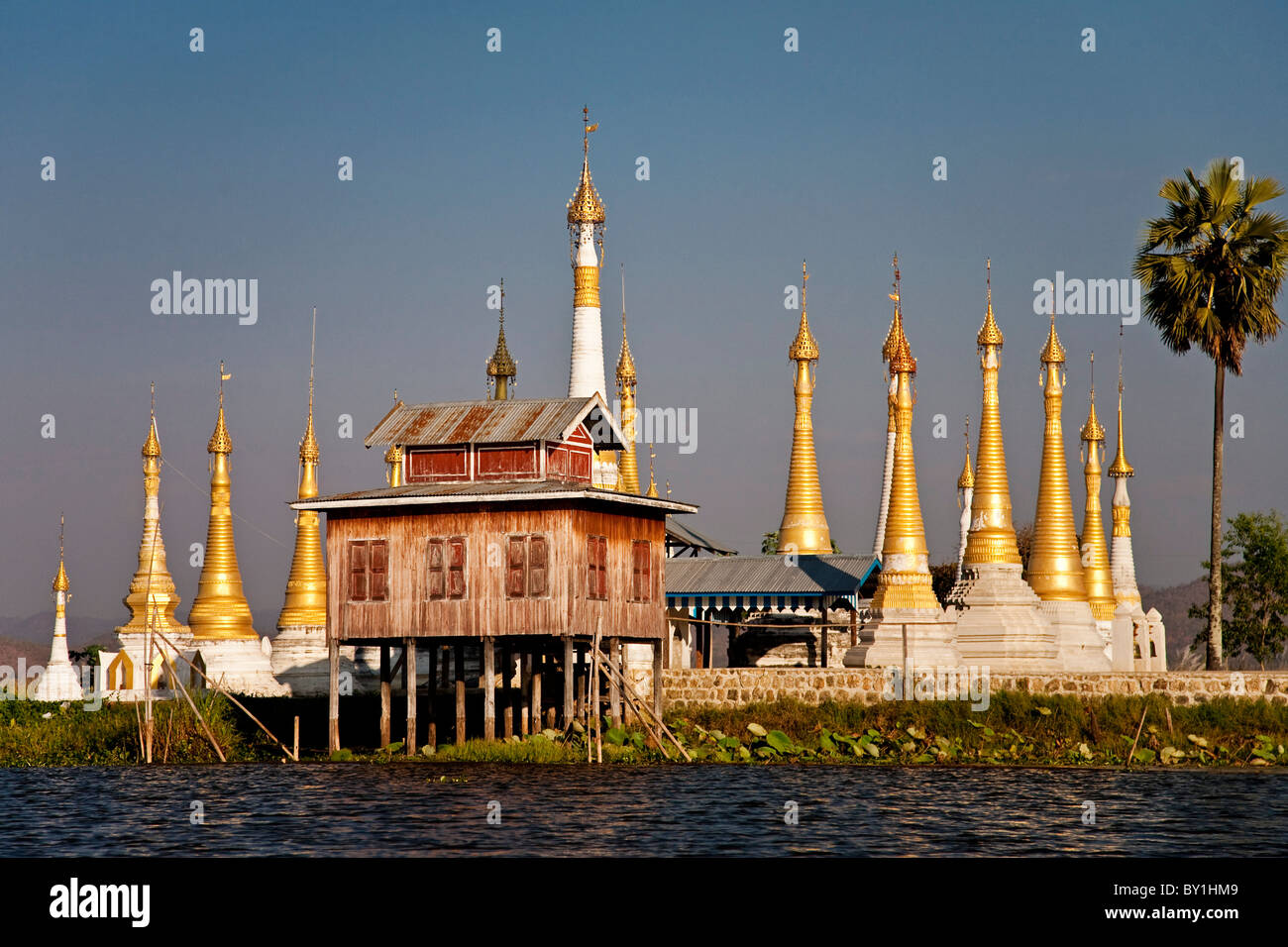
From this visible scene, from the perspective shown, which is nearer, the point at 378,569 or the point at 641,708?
the point at 641,708

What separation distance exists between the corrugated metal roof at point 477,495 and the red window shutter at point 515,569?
3.84 ft

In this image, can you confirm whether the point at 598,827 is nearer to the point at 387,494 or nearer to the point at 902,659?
the point at 387,494

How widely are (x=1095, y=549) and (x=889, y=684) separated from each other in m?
19.2

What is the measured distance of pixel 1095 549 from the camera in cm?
6284

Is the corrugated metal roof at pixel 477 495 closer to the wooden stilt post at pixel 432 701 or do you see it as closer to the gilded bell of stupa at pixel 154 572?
the wooden stilt post at pixel 432 701

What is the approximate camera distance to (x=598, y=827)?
30109 millimetres

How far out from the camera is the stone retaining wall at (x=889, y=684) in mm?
42062

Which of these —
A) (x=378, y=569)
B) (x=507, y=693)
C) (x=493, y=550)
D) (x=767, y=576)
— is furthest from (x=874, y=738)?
(x=378, y=569)

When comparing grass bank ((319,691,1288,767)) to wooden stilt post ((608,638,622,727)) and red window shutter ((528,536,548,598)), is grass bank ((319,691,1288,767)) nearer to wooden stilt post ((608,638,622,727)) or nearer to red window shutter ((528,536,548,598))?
wooden stilt post ((608,638,622,727))

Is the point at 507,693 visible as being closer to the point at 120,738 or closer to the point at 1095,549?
the point at 120,738

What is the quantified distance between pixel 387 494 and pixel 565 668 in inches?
237

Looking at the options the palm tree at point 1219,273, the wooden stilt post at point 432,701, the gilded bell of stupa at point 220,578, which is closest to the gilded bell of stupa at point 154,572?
the gilded bell of stupa at point 220,578

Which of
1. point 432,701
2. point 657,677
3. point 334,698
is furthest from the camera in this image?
point 432,701

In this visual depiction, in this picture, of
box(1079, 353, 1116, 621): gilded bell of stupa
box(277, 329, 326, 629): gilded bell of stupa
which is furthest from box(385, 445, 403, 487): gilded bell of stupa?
box(1079, 353, 1116, 621): gilded bell of stupa
